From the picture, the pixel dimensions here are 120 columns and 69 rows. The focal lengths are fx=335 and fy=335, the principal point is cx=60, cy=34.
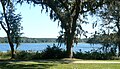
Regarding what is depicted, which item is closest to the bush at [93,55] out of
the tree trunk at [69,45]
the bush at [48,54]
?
the tree trunk at [69,45]

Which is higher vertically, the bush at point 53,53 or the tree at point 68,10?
the tree at point 68,10

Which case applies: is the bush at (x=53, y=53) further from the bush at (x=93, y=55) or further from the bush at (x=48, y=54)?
the bush at (x=93, y=55)

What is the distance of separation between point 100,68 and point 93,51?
1349 centimetres

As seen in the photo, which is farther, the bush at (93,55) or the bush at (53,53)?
the bush at (93,55)

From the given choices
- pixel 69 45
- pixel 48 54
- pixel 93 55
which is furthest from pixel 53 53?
pixel 93 55

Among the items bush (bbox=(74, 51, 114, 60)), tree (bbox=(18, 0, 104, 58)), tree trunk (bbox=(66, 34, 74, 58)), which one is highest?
tree (bbox=(18, 0, 104, 58))

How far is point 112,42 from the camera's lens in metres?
39.5

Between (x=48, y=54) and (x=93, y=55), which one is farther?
(x=93, y=55)

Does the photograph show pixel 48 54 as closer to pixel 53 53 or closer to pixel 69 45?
pixel 53 53

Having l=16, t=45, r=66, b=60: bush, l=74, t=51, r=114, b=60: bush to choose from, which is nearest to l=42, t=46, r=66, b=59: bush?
l=16, t=45, r=66, b=60: bush

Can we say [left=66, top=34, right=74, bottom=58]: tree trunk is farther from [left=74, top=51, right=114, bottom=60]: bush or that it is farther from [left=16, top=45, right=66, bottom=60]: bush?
[left=74, top=51, right=114, bottom=60]: bush

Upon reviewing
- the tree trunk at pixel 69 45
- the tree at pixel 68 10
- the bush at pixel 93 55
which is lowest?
the bush at pixel 93 55

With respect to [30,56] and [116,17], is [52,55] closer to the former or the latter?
[30,56]

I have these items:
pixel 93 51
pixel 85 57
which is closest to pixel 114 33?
pixel 93 51
